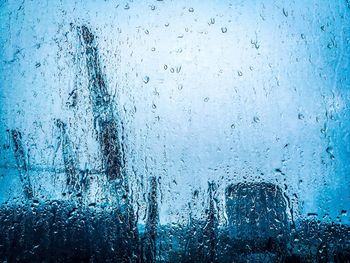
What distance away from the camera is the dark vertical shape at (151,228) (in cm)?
292

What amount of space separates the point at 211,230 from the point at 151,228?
60cm

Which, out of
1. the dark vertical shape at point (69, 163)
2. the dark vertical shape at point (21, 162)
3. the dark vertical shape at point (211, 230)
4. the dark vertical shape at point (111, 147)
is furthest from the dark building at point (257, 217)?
the dark vertical shape at point (21, 162)

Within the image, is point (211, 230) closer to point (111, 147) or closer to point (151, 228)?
point (151, 228)

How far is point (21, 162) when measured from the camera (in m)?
3.29

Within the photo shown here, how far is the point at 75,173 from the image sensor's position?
127 inches

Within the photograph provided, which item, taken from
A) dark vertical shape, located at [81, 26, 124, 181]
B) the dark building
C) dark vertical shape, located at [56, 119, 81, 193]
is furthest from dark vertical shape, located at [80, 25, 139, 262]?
the dark building

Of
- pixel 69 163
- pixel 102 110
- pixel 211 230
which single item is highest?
pixel 102 110

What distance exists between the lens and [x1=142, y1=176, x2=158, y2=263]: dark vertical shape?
292 cm

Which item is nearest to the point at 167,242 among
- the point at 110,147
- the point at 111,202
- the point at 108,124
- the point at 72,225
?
the point at 111,202

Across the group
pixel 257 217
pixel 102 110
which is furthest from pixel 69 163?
pixel 257 217

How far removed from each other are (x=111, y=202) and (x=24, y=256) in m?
0.90

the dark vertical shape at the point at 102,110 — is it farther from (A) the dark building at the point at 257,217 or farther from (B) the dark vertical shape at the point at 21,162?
(A) the dark building at the point at 257,217

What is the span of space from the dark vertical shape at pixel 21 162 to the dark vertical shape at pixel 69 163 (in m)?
0.39

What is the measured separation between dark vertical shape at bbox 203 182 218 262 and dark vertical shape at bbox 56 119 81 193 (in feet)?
4.43
